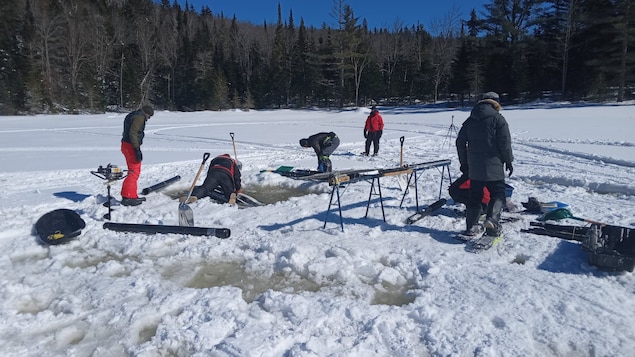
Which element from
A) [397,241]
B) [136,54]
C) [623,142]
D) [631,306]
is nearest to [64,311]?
[397,241]

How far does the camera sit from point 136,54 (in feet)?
165

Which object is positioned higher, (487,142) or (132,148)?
(487,142)

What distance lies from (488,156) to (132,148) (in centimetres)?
531

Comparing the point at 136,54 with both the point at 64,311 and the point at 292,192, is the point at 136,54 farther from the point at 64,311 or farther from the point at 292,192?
the point at 64,311

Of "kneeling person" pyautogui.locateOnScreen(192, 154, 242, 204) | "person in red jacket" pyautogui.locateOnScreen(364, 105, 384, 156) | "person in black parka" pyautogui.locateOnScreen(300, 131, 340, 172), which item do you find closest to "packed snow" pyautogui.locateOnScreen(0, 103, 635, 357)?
"kneeling person" pyautogui.locateOnScreen(192, 154, 242, 204)

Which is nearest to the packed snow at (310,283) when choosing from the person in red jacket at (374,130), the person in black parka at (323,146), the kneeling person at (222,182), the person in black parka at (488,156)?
the kneeling person at (222,182)

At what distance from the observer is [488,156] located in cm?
476

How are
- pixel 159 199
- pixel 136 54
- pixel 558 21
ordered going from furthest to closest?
pixel 136 54 < pixel 558 21 < pixel 159 199

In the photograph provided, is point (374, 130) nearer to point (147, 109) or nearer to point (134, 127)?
point (147, 109)

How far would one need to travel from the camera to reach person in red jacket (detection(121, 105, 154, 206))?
6559 millimetres

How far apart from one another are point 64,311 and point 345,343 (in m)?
2.49

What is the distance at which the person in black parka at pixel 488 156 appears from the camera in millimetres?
4676

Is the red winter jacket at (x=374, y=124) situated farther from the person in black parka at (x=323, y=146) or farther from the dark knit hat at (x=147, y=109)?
the dark knit hat at (x=147, y=109)

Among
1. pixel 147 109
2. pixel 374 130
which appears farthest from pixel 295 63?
pixel 147 109
